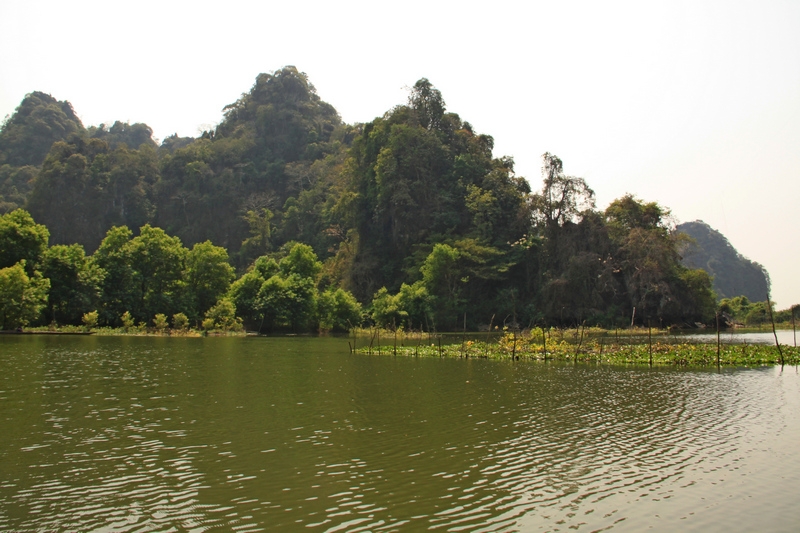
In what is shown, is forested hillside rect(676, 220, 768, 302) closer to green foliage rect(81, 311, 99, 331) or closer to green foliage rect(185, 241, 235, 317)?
green foliage rect(185, 241, 235, 317)

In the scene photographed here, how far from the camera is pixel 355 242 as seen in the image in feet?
246

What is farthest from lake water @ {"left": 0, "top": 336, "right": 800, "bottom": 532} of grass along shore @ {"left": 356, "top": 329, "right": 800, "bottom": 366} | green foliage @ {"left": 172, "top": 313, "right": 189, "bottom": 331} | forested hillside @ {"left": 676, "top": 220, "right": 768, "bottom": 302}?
forested hillside @ {"left": 676, "top": 220, "right": 768, "bottom": 302}

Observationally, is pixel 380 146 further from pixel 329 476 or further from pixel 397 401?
pixel 329 476

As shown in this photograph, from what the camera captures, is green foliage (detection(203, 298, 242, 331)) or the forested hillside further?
the forested hillside

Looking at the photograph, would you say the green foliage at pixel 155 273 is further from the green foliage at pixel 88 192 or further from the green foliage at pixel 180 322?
the green foliage at pixel 88 192

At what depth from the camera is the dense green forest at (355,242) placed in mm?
54969

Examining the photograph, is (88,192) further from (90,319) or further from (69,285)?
(90,319)

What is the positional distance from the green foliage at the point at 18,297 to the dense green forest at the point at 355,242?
14 centimetres

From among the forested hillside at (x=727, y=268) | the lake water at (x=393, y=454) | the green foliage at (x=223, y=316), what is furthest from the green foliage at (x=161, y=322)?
the forested hillside at (x=727, y=268)

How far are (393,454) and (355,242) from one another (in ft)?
213

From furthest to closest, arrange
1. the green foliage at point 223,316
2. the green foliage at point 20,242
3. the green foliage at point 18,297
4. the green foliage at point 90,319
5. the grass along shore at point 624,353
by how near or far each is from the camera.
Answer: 1. the green foliage at point 223,316
2. the green foliage at point 90,319
3. the green foliage at point 20,242
4. the green foliage at point 18,297
5. the grass along shore at point 624,353

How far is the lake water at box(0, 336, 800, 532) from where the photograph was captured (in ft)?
25.8

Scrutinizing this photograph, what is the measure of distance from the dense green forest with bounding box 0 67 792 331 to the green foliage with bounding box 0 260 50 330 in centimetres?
14

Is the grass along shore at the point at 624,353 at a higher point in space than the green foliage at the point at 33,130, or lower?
lower
